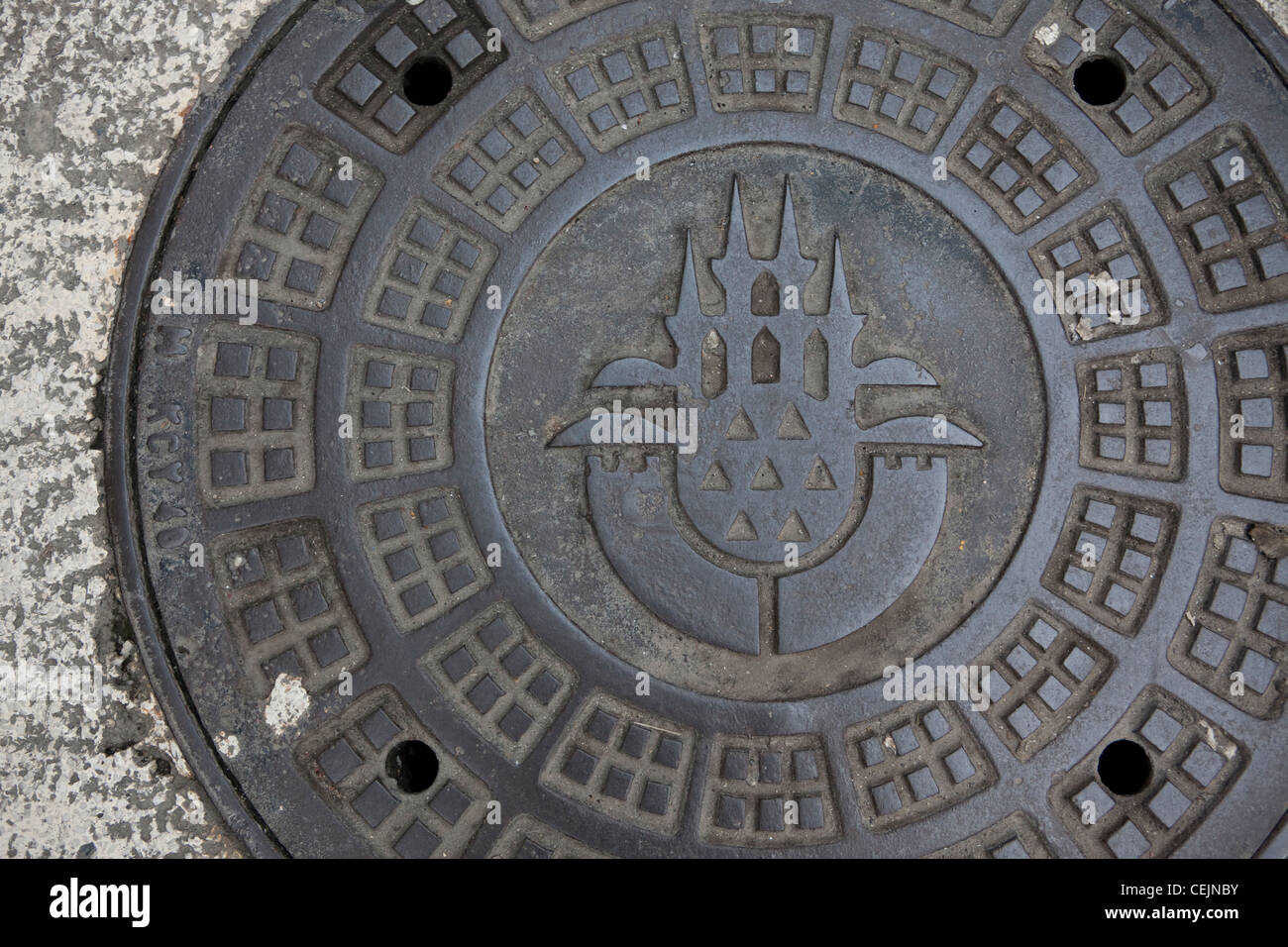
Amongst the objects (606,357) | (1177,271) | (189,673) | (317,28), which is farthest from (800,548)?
(317,28)

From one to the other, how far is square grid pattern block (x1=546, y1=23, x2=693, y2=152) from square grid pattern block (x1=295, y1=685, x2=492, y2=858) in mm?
1364

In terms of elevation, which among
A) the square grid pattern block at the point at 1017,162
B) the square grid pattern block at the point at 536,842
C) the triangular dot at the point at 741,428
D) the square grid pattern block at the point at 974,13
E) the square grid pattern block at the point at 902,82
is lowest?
the square grid pattern block at the point at 536,842

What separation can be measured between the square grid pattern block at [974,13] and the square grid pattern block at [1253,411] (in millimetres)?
834

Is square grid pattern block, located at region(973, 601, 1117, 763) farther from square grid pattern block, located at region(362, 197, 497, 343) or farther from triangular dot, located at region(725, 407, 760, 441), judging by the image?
square grid pattern block, located at region(362, 197, 497, 343)

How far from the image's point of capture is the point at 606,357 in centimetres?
190

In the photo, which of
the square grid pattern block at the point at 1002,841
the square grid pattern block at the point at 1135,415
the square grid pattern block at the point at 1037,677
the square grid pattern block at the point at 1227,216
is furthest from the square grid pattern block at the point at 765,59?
the square grid pattern block at the point at 1002,841

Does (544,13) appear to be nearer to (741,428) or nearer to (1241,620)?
(741,428)

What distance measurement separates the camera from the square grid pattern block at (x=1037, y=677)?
6.18ft

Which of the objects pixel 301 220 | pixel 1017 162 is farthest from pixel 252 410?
pixel 1017 162

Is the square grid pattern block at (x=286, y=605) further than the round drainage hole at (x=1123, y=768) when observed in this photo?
No

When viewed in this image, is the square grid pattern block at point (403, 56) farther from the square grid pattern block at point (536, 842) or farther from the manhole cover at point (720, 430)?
the square grid pattern block at point (536, 842)

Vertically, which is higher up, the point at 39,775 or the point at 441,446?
the point at 441,446

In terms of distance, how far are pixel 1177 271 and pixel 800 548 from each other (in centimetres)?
102
